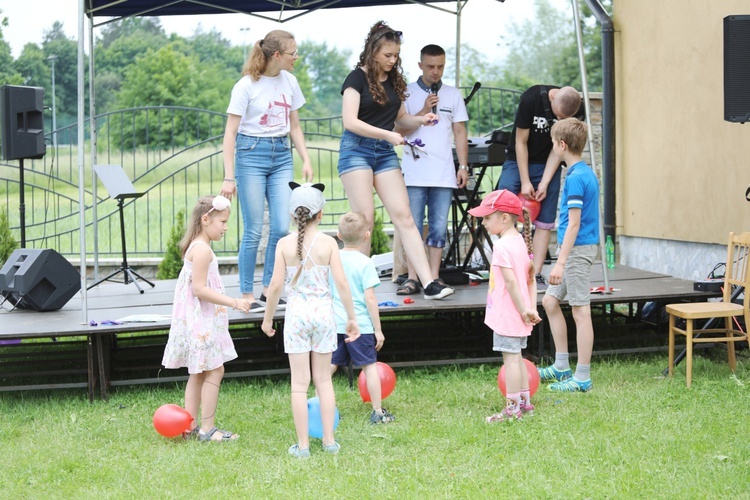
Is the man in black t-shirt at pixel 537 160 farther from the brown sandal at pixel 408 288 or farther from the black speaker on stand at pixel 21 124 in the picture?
the black speaker on stand at pixel 21 124

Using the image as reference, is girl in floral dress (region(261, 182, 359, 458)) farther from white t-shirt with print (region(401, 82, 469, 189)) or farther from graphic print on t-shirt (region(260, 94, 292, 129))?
white t-shirt with print (region(401, 82, 469, 189))

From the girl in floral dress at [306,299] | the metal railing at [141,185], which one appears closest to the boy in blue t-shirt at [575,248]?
the girl in floral dress at [306,299]

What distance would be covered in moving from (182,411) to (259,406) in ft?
2.68

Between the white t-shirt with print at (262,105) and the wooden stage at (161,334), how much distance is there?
107cm

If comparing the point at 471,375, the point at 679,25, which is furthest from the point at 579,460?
the point at 679,25

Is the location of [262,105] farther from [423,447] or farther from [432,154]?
[423,447]

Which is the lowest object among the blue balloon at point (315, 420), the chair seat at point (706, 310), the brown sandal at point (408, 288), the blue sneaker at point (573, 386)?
the blue sneaker at point (573, 386)

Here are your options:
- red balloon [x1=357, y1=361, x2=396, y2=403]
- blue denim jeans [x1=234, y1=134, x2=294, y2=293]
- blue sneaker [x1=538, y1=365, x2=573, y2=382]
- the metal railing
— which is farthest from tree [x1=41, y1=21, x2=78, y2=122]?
red balloon [x1=357, y1=361, x2=396, y2=403]

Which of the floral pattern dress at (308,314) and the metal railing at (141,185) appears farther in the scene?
the metal railing at (141,185)

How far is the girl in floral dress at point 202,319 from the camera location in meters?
4.28

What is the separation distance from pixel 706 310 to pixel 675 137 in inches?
120

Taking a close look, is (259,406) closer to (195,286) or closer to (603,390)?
(195,286)

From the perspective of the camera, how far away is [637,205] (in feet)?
28.7

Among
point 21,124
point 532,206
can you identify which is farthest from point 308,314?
point 21,124
